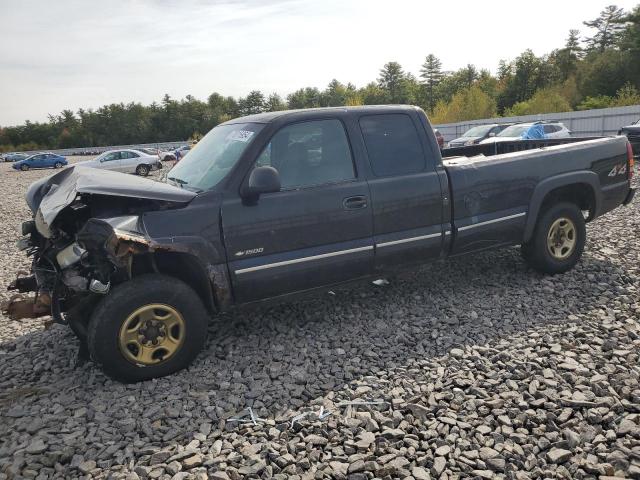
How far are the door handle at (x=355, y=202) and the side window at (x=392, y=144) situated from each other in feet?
1.00

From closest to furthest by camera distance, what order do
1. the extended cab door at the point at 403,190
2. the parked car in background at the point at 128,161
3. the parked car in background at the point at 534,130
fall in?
the extended cab door at the point at 403,190
the parked car in background at the point at 534,130
the parked car in background at the point at 128,161

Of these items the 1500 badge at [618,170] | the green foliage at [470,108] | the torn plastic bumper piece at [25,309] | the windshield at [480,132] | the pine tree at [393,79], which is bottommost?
the torn plastic bumper piece at [25,309]

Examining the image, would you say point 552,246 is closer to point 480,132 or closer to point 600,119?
point 480,132

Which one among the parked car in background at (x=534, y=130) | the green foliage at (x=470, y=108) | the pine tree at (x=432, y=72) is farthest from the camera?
the pine tree at (x=432, y=72)

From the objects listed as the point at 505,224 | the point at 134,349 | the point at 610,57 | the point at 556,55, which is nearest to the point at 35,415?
the point at 134,349

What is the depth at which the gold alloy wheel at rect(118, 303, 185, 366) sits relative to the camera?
3586 mm

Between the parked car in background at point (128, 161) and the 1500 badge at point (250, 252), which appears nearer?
the 1500 badge at point (250, 252)

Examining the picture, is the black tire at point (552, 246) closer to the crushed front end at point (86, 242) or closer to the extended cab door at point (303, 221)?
the extended cab door at point (303, 221)

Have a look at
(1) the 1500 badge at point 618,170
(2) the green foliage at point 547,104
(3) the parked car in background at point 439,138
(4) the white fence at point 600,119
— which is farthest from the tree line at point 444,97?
(1) the 1500 badge at point 618,170

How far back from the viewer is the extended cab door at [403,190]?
173 inches

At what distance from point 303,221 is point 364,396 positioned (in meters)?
1.47

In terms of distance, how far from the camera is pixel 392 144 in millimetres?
4562

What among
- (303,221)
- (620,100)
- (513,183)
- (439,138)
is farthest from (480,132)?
(620,100)

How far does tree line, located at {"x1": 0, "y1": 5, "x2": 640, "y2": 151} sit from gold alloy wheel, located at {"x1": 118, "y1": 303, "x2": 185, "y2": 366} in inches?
1727
